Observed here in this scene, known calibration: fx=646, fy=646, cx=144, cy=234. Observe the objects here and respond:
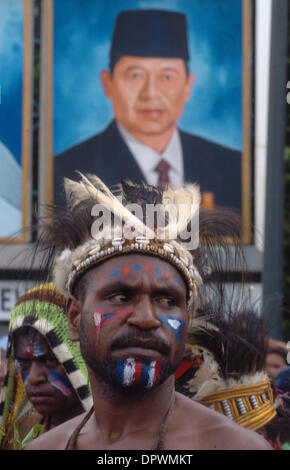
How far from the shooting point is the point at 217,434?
201 cm

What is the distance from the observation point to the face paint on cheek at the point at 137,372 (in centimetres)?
192

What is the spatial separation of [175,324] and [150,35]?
17.1 ft

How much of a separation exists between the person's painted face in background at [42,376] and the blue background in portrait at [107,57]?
14.3 ft

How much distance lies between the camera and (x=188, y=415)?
2.07 meters

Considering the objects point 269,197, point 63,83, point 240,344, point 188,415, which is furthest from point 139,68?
point 188,415

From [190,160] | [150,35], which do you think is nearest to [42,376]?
[190,160]

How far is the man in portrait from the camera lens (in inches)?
257

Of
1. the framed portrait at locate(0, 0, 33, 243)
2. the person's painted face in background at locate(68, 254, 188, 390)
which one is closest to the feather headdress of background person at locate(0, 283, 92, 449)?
the person's painted face in background at locate(68, 254, 188, 390)

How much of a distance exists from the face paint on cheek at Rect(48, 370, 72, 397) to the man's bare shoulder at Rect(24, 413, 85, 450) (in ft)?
0.89

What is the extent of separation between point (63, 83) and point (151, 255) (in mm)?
4964

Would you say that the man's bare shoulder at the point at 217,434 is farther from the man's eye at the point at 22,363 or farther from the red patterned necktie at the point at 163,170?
the red patterned necktie at the point at 163,170

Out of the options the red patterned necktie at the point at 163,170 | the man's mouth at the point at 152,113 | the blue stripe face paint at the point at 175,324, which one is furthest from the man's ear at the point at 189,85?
the blue stripe face paint at the point at 175,324

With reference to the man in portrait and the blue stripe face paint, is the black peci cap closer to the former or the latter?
the man in portrait
